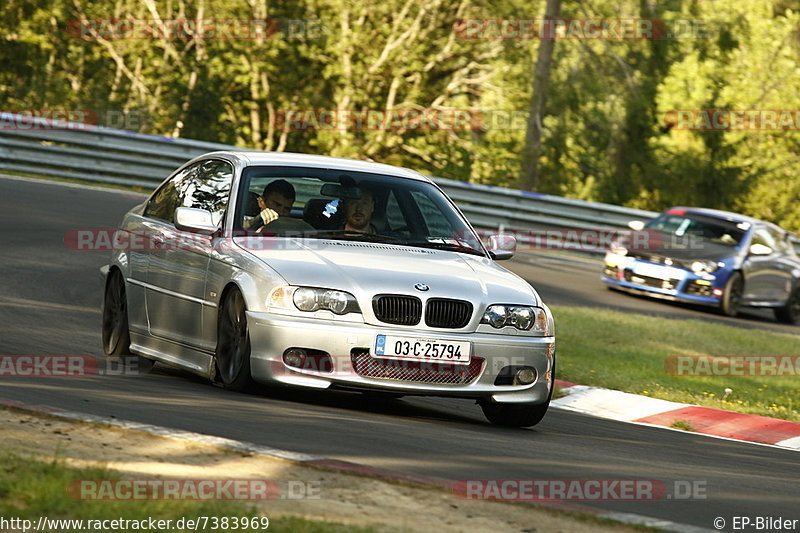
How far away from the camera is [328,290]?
7.70m

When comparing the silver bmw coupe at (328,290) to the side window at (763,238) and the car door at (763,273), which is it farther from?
the side window at (763,238)

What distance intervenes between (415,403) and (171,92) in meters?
22.1

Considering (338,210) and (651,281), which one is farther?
(651,281)

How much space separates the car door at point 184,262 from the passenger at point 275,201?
0.25 m

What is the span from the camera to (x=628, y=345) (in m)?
14.6

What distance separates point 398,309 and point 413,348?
0.79ft

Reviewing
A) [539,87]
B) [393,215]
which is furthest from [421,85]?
[393,215]

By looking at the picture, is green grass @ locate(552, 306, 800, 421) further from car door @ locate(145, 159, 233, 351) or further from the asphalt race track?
car door @ locate(145, 159, 233, 351)

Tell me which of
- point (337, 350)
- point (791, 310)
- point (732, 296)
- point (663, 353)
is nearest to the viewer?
point (337, 350)

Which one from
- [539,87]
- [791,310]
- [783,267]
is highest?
[539,87]

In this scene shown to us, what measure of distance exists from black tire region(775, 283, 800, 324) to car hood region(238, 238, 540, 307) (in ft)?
45.8

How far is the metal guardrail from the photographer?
72.7 feet

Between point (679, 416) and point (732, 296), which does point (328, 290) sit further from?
point (732, 296)

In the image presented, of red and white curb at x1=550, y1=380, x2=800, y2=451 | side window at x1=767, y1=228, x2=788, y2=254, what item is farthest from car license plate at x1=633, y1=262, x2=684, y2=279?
red and white curb at x1=550, y1=380, x2=800, y2=451
